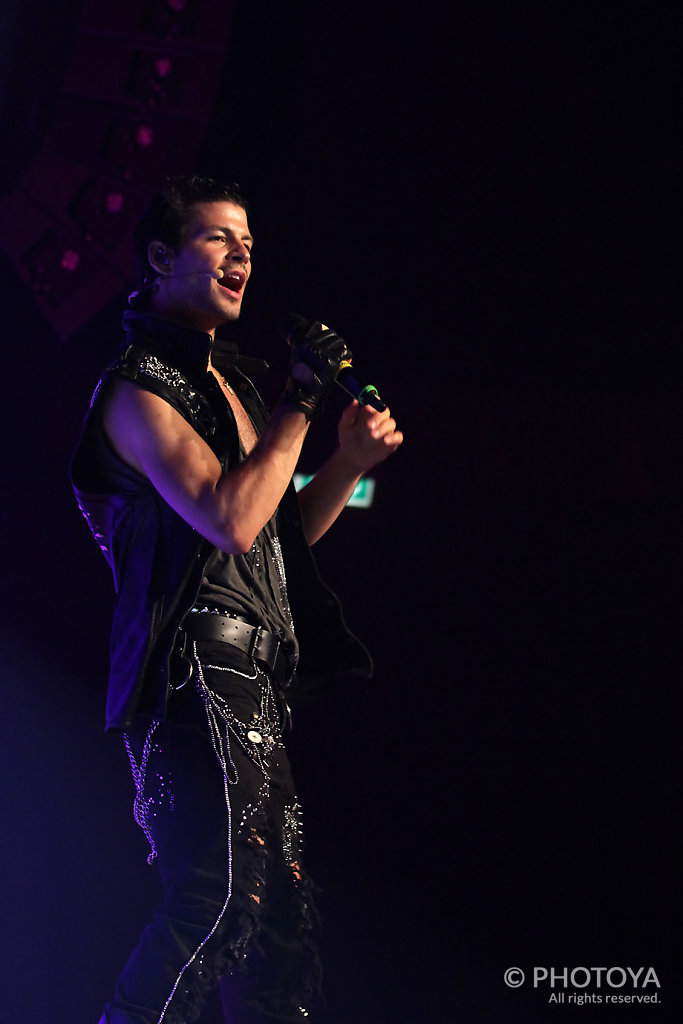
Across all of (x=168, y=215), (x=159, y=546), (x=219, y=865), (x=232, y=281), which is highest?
(x=168, y=215)

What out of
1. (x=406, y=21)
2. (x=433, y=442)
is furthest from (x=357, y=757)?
(x=406, y=21)

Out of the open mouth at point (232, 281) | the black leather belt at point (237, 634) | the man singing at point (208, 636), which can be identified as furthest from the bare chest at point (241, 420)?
the black leather belt at point (237, 634)

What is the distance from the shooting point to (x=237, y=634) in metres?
1.62

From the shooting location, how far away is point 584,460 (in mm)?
3064

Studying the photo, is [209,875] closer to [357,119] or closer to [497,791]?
[497,791]

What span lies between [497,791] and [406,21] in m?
2.48

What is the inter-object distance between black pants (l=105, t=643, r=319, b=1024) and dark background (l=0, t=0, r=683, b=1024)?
141 centimetres

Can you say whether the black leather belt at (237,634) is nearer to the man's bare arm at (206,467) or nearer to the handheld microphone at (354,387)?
the man's bare arm at (206,467)

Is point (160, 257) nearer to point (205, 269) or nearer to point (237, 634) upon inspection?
point (205, 269)

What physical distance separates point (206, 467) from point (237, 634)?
0.96 feet

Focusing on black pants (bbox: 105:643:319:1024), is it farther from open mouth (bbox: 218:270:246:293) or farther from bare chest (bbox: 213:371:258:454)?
open mouth (bbox: 218:270:246:293)

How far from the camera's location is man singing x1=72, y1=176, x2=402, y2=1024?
4.66 ft

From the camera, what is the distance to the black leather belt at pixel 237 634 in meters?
1.59

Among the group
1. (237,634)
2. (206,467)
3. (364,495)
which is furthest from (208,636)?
(364,495)
